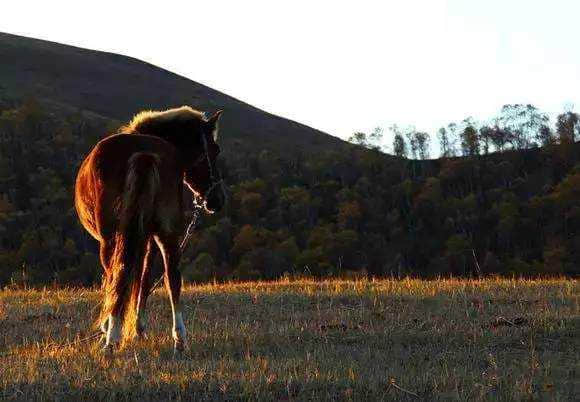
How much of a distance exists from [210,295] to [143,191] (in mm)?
5212

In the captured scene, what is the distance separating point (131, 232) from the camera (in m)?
→ 6.98

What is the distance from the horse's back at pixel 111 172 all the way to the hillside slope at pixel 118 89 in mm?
142898

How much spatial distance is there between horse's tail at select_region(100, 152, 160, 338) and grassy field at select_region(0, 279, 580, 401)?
1.82 ft

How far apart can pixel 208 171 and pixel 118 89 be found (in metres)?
170

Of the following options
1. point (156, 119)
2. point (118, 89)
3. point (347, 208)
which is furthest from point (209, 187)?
point (118, 89)

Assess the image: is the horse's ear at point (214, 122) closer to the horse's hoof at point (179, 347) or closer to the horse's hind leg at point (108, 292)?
the horse's hind leg at point (108, 292)

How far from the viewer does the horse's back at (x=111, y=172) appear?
710 centimetres

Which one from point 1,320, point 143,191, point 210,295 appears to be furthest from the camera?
point 210,295

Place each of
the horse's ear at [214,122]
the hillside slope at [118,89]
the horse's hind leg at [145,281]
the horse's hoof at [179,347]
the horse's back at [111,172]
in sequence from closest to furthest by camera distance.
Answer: the horse's back at [111,172] < the horse's hoof at [179,347] < the horse's hind leg at [145,281] < the horse's ear at [214,122] < the hillside slope at [118,89]

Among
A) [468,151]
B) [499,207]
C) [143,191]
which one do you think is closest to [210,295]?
[143,191]

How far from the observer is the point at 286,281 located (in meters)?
14.9

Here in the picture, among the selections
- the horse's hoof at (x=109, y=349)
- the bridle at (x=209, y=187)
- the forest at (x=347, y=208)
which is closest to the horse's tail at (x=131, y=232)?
the horse's hoof at (x=109, y=349)

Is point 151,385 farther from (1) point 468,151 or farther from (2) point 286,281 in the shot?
(1) point 468,151

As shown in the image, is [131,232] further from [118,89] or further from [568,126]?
[118,89]
